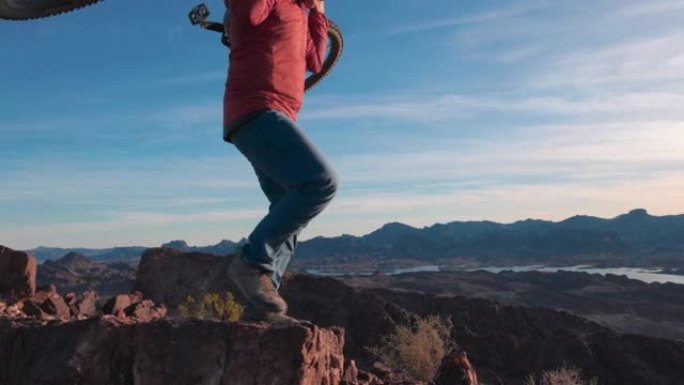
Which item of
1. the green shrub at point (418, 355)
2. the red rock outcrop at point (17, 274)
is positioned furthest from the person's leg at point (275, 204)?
the green shrub at point (418, 355)

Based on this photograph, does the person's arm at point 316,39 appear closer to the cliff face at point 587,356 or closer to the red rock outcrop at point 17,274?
the red rock outcrop at point 17,274

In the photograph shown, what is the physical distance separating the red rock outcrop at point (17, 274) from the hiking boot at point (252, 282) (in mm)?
7670

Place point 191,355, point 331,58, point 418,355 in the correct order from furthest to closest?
1. point 418,355
2. point 331,58
3. point 191,355

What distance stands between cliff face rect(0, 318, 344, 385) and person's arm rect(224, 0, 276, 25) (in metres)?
1.72

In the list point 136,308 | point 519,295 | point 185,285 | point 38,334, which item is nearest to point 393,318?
point 185,285

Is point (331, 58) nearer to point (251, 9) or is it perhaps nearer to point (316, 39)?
point (316, 39)

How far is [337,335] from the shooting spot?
4312 millimetres

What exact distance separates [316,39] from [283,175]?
3.32 feet

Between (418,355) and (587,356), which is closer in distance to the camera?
(418,355)

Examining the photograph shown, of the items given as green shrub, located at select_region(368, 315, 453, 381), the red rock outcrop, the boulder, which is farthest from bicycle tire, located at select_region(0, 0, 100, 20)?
green shrub, located at select_region(368, 315, 453, 381)

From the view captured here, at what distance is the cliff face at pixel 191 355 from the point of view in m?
→ 3.64

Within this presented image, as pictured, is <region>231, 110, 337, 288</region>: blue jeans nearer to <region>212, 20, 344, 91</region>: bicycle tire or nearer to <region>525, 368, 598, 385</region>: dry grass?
<region>212, 20, 344, 91</region>: bicycle tire

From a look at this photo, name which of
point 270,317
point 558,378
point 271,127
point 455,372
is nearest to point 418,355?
point 558,378

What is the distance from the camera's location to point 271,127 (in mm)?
3150
